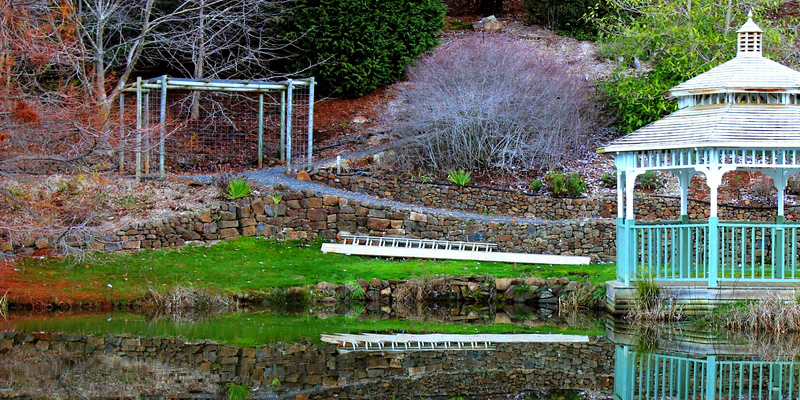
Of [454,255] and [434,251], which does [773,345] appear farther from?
[434,251]

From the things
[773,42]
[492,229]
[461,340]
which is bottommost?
[461,340]

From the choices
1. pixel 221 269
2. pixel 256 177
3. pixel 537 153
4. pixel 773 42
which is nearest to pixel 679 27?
pixel 773 42

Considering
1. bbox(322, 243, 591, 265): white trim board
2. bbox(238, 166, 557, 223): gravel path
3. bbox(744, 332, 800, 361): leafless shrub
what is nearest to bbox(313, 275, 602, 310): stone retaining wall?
bbox(322, 243, 591, 265): white trim board

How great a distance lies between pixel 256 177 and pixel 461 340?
1092 centimetres

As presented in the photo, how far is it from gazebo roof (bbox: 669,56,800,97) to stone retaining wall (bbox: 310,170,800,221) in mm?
5997

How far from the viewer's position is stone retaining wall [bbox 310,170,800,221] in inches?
988

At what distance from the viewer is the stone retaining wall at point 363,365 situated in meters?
13.6

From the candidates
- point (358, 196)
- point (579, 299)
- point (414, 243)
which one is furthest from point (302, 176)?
point (579, 299)

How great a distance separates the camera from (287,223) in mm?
24219

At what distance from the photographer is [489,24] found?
124ft

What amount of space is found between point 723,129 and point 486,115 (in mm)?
10165

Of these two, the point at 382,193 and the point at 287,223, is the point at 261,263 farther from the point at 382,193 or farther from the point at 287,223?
the point at 382,193

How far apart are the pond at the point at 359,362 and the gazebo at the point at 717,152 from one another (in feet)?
3.67

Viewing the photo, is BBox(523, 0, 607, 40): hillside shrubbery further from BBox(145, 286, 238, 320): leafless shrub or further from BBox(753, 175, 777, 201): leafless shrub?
BBox(145, 286, 238, 320): leafless shrub
